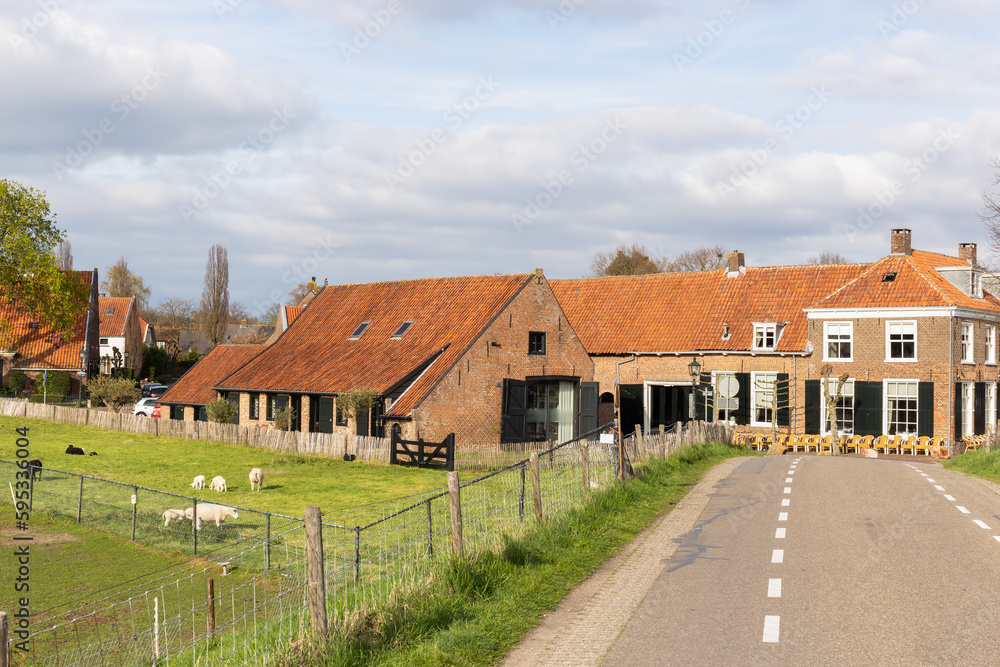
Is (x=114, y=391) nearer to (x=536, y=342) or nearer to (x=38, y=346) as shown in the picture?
(x=38, y=346)

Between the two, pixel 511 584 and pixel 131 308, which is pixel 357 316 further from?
pixel 131 308

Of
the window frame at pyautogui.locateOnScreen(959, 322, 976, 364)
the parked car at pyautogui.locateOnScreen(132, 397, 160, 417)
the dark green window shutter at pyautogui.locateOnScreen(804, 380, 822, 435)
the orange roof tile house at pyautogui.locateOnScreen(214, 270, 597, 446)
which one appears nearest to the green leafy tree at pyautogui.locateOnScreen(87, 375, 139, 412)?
the parked car at pyautogui.locateOnScreen(132, 397, 160, 417)

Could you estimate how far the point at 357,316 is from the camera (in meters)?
42.0

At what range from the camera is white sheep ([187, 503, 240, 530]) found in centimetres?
1830

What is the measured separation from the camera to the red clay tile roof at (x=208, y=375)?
43116mm

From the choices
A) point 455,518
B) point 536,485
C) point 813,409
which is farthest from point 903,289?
point 455,518

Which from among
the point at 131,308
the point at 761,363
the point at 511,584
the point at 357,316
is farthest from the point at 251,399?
the point at 131,308

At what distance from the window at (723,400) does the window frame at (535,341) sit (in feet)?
25.2

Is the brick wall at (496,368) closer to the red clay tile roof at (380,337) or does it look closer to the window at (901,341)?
the red clay tile roof at (380,337)

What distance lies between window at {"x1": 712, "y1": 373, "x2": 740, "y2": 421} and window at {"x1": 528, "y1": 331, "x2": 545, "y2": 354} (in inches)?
307

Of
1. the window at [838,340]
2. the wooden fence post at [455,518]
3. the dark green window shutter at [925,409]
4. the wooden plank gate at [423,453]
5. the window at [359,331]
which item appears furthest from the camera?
the window at [359,331]

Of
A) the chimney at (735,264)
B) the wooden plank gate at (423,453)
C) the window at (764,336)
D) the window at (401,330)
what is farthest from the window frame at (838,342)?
the wooden plank gate at (423,453)

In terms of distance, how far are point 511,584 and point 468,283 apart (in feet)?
98.0

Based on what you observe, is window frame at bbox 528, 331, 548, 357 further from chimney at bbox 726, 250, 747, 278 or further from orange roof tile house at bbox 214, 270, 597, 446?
chimney at bbox 726, 250, 747, 278
